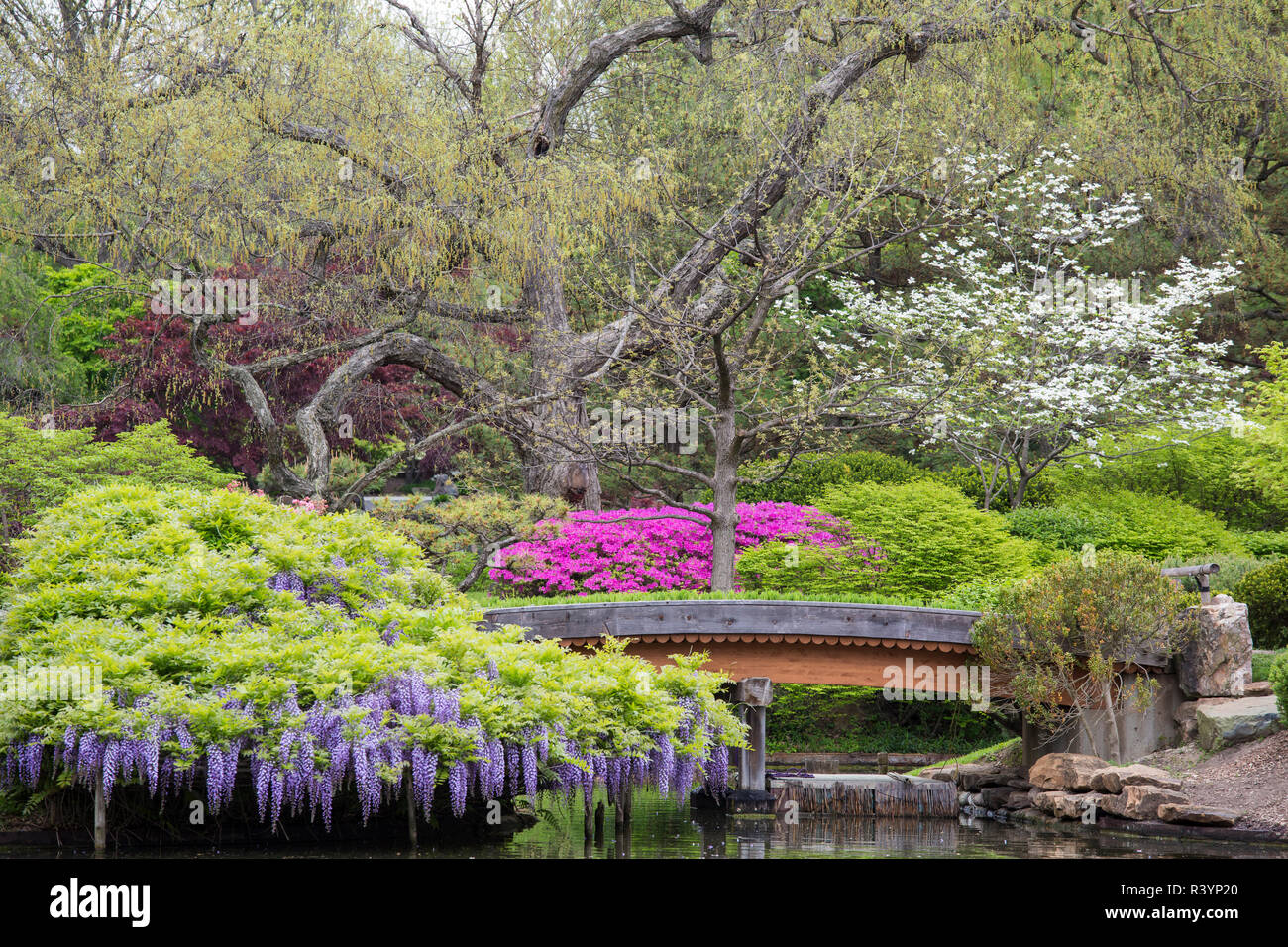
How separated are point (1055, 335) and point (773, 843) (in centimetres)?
1170

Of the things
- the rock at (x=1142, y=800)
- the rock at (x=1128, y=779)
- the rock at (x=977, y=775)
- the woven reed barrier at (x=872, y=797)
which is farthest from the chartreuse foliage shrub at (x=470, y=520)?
the rock at (x=1142, y=800)

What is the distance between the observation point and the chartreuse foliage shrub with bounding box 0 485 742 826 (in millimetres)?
6918

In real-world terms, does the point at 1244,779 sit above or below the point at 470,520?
below

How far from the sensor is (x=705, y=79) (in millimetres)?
19969

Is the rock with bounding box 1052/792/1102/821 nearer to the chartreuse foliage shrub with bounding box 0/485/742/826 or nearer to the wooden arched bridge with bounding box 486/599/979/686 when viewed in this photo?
the wooden arched bridge with bounding box 486/599/979/686

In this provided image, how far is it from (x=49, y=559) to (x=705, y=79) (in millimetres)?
14153

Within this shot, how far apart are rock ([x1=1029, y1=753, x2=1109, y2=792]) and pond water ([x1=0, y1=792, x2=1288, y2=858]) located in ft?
1.88

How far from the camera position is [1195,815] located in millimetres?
10664

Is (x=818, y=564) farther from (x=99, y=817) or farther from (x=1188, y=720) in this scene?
(x=99, y=817)

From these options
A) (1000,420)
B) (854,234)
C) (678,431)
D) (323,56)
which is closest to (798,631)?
(678,431)

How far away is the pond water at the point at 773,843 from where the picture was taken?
7645 mm

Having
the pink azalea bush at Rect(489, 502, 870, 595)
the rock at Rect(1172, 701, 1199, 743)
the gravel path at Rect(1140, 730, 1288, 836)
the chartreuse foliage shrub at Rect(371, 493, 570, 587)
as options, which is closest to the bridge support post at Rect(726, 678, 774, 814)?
the pink azalea bush at Rect(489, 502, 870, 595)

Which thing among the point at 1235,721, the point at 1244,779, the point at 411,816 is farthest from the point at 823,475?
the point at 411,816
